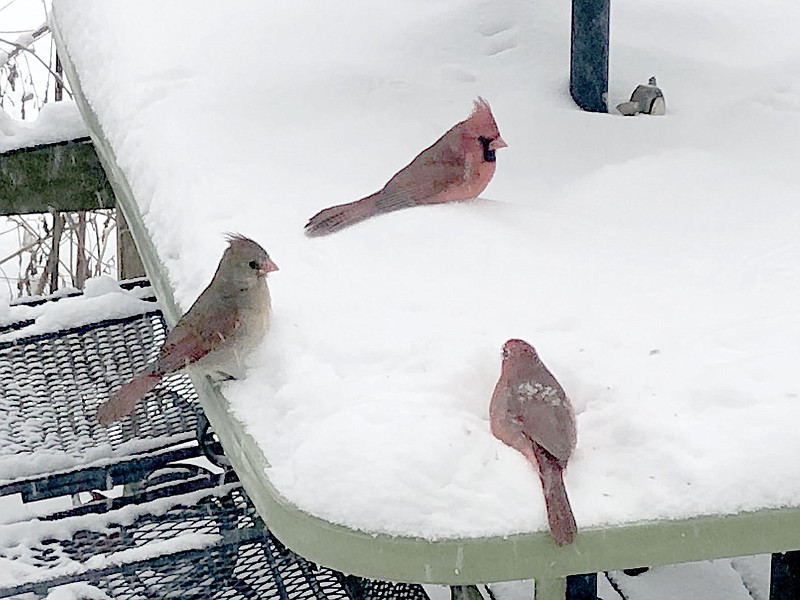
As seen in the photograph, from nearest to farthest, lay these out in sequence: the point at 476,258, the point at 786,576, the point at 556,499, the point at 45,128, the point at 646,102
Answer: the point at 556,499, the point at 476,258, the point at 786,576, the point at 646,102, the point at 45,128

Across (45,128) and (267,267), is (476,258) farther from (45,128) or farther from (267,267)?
(45,128)

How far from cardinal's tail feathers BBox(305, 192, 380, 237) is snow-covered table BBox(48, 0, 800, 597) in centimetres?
3

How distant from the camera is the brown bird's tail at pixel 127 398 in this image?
1763 millimetres

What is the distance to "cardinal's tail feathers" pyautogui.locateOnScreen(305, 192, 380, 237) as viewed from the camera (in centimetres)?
185

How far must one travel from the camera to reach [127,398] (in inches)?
70.7

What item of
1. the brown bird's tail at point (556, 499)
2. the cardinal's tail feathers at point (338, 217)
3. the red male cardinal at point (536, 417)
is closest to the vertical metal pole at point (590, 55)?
the cardinal's tail feathers at point (338, 217)

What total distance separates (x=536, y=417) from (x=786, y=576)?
849mm

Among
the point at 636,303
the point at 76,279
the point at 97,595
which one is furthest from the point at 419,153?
the point at 76,279

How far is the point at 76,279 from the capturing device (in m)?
4.14

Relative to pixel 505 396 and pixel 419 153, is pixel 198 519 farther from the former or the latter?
pixel 505 396

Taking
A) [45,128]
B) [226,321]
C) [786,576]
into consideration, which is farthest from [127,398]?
[45,128]

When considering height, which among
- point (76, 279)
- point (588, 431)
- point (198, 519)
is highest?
point (588, 431)

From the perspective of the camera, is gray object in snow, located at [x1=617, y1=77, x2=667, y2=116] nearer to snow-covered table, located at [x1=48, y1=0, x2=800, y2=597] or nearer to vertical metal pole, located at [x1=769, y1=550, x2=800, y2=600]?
snow-covered table, located at [x1=48, y1=0, x2=800, y2=597]

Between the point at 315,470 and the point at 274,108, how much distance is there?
1260 millimetres
